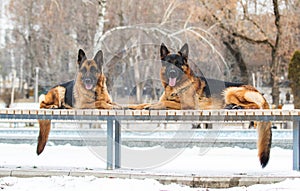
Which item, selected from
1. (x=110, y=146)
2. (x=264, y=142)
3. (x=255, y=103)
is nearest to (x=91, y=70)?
(x=110, y=146)

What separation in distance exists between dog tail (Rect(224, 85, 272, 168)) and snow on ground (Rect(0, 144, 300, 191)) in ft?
0.81

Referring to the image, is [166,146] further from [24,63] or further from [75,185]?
[24,63]

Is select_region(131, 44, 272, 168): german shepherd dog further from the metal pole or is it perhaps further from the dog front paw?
the metal pole

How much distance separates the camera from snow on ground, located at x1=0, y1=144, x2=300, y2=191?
5.89 meters

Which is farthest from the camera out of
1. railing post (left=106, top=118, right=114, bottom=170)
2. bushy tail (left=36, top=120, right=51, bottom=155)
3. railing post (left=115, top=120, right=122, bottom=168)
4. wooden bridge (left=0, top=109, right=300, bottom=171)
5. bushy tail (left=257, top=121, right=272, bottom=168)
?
bushy tail (left=36, top=120, right=51, bottom=155)

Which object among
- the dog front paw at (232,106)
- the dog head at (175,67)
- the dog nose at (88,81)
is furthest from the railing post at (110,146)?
the dog front paw at (232,106)

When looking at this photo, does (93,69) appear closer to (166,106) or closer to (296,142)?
(166,106)

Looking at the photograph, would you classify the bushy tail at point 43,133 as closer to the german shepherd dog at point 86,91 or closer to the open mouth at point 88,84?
the german shepherd dog at point 86,91

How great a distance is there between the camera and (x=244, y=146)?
10.2 meters

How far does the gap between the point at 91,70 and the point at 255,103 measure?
219cm

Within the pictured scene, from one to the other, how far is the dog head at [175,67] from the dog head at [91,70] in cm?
86

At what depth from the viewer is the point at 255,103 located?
686 cm

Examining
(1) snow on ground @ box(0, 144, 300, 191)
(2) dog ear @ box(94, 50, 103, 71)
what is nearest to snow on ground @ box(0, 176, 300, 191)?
(1) snow on ground @ box(0, 144, 300, 191)

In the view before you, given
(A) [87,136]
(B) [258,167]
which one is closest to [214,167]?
(B) [258,167]
